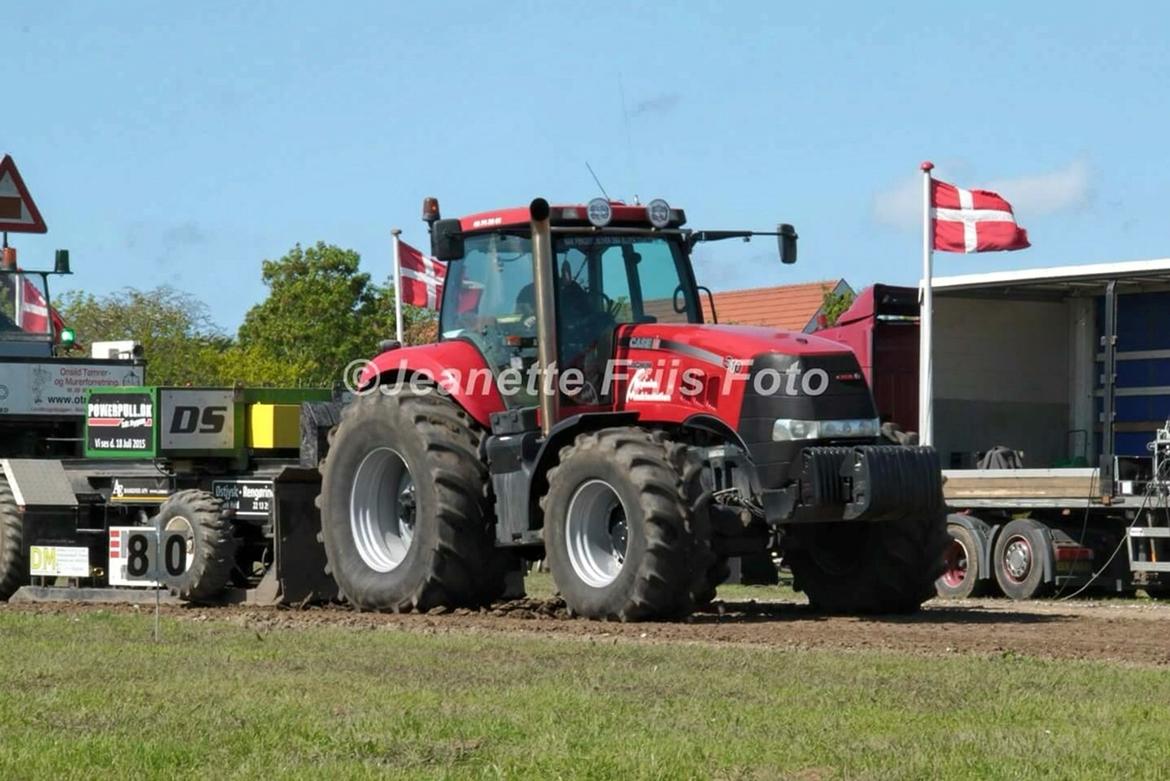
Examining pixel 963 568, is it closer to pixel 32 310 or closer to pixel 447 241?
pixel 447 241

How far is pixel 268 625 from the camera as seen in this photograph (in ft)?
47.1

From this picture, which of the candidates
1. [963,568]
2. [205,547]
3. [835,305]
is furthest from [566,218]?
[835,305]

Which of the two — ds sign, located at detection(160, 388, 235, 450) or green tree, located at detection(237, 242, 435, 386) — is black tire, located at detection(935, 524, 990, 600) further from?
green tree, located at detection(237, 242, 435, 386)

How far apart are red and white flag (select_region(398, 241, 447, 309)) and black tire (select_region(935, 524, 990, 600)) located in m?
9.92

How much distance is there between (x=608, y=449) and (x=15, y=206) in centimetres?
1049

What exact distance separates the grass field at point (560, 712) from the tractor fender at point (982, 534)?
8.53 metres

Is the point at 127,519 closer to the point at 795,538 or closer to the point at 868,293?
the point at 795,538

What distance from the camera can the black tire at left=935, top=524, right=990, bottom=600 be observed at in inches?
797

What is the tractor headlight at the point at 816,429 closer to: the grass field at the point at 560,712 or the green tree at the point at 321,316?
the grass field at the point at 560,712

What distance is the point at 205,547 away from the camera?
53.9 feet

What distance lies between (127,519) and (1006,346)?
960cm

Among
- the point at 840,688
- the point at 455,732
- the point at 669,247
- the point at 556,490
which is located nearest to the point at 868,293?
the point at 669,247

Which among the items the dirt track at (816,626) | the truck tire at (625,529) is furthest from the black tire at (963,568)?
the truck tire at (625,529)

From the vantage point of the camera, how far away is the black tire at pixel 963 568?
2025cm
